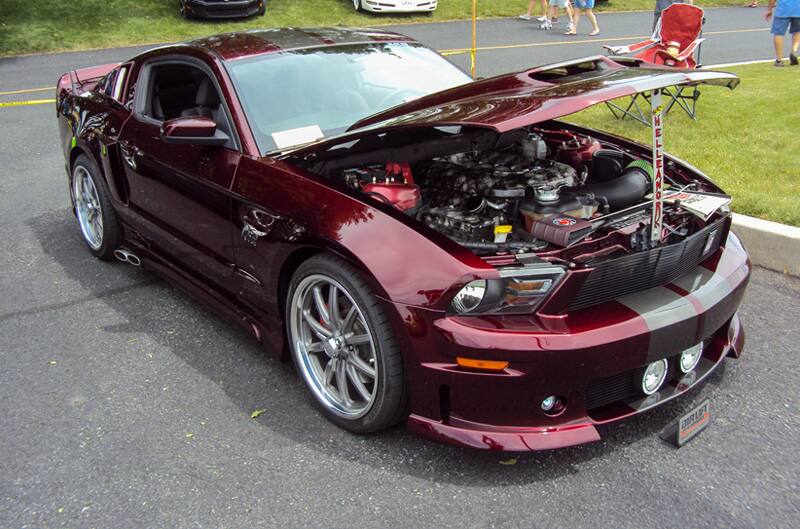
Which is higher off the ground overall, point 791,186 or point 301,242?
point 301,242

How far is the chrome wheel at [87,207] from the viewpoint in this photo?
515 centimetres

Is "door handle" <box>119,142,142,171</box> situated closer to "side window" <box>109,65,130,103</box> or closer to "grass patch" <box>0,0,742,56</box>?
"side window" <box>109,65,130,103</box>

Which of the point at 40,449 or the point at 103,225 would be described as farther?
the point at 103,225

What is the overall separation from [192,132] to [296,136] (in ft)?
1.63

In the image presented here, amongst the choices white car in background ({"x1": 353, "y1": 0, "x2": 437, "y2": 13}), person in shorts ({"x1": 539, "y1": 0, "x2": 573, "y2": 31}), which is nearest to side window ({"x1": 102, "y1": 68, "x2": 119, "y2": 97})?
person in shorts ({"x1": 539, "y1": 0, "x2": 573, "y2": 31})

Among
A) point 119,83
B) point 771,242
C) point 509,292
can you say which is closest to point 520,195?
point 509,292

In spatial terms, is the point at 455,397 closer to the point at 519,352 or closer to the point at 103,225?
the point at 519,352

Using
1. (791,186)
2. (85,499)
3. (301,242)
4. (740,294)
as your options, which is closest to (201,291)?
(301,242)

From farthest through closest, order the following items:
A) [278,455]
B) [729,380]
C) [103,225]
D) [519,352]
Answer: [103,225] < [729,380] < [278,455] < [519,352]

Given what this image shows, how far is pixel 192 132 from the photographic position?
3.61 m

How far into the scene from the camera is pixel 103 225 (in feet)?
16.5

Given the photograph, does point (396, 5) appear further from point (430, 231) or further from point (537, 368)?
point (537, 368)

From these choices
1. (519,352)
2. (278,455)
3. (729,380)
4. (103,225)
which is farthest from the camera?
(103,225)

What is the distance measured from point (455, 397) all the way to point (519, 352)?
31 centimetres
